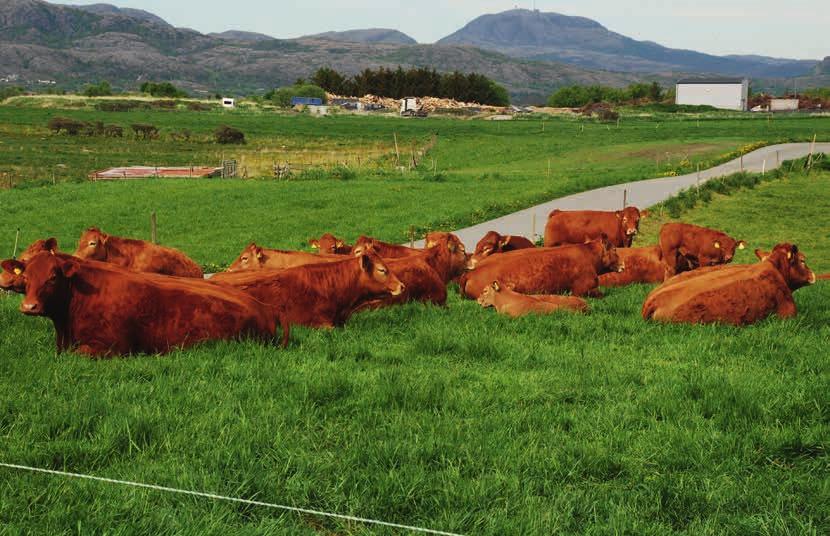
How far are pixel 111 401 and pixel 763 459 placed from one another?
16.4 feet

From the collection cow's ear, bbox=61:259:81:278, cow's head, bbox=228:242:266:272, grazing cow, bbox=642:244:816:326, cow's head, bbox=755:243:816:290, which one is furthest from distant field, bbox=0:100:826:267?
cow's head, bbox=755:243:816:290

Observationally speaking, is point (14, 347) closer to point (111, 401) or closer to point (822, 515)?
point (111, 401)

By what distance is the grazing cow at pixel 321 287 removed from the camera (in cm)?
1077

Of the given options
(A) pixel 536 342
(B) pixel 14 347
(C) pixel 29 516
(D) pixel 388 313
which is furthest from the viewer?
(D) pixel 388 313

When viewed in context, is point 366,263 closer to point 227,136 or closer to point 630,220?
point 630,220

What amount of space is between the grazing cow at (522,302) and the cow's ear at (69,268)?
5.87 m

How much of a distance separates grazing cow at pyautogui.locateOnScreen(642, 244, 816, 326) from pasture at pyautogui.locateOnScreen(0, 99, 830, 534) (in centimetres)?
35

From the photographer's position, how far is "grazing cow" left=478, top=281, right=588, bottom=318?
1195 cm

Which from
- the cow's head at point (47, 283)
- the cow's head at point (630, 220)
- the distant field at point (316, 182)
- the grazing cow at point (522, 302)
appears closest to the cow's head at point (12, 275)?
the cow's head at point (47, 283)

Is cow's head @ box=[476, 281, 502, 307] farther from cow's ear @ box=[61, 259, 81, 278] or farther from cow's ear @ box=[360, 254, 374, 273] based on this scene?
cow's ear @ box=[61, 259, 81, 278]

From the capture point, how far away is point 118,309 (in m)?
8.52

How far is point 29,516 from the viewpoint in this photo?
4.62m

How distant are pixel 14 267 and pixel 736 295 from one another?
880cm

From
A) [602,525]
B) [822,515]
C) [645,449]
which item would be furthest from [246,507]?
[822,515]
